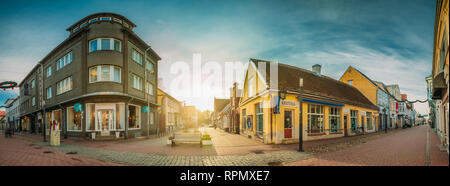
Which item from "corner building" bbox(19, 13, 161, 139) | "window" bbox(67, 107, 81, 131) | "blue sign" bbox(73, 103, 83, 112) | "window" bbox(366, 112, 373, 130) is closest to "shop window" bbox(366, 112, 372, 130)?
"window" bbox(366, 112, 373, 130)

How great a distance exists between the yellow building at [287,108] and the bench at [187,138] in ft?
15.1

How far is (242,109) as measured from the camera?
2103cm

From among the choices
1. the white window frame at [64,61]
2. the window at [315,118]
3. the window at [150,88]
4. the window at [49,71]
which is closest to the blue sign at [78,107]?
the white window frame at [64,61]

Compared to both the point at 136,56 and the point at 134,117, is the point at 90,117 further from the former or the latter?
the point at 136,56

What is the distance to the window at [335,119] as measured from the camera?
54.3 feet

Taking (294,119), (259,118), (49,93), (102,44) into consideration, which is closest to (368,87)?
(294,119)

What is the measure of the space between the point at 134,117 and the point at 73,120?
5117 millimetres

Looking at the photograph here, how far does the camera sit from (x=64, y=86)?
61.6 ft
